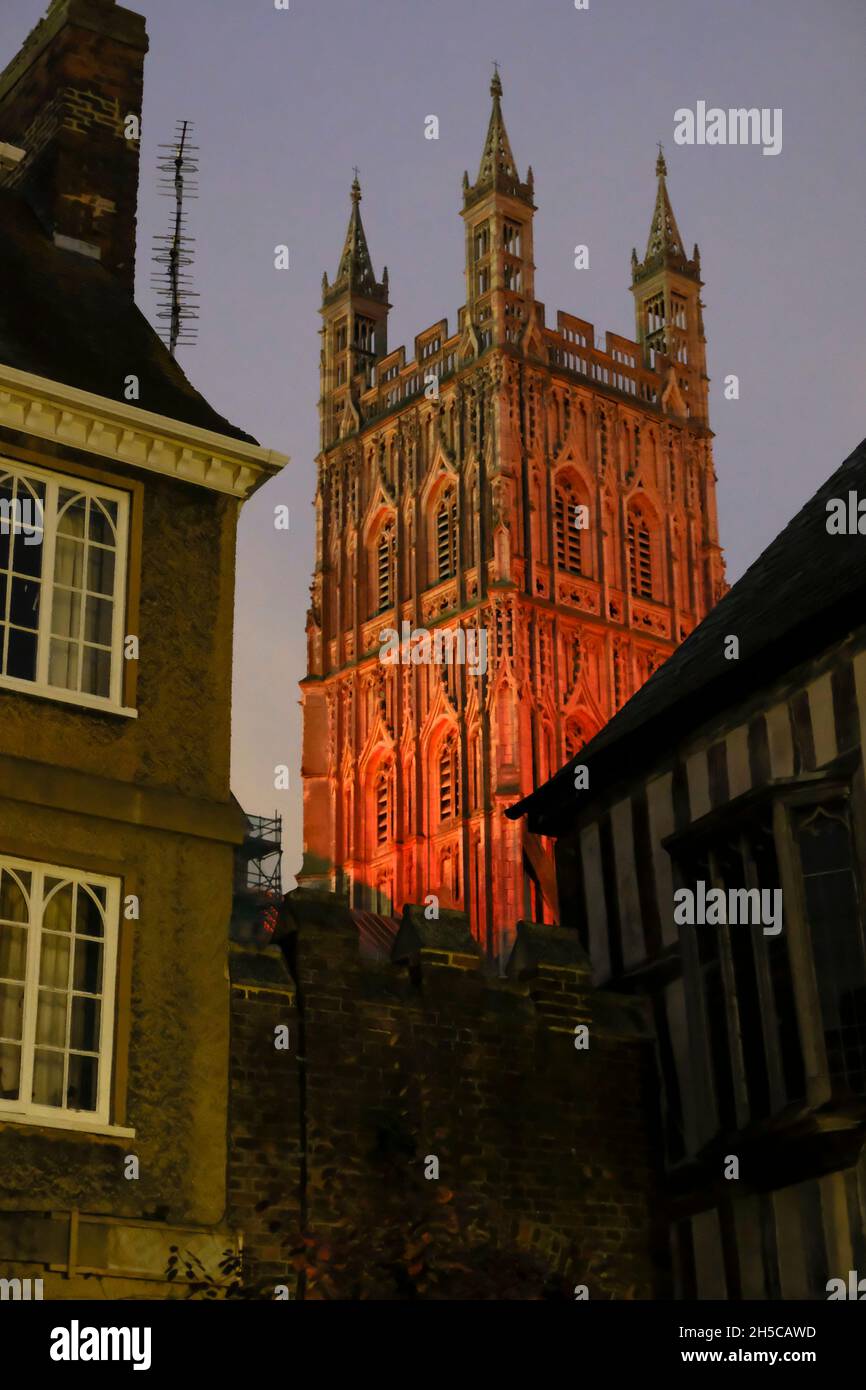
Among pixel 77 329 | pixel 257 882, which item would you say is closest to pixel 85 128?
pixel 77 329

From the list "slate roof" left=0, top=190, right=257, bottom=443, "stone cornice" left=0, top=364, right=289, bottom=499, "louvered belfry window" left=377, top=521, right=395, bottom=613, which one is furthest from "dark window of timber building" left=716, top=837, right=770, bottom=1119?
"louvered belfry window" left=377, top=521, right=395, bottom=613

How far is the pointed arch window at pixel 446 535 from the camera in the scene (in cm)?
8250

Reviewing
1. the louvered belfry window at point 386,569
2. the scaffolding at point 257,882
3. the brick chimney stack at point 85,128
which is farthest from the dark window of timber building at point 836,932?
the louvered belfry window at point 386,569

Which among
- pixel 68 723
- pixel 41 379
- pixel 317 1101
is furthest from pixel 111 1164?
pixel 41 379

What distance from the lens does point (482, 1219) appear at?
17.6m

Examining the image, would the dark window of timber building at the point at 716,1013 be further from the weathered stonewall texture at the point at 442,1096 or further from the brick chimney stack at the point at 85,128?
the brick chimney stack at the point at 85,128

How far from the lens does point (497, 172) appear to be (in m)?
85.1

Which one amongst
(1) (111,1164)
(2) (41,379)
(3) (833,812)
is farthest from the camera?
(3) (833,812)

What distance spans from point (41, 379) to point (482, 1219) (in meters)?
7.51

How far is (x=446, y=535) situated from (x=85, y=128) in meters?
63.7

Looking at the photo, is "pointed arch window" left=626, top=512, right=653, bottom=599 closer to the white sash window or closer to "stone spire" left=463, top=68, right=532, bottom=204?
"stone spire" left=463, top=68, right=532, bottom=204

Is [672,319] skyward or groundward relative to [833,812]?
skyward

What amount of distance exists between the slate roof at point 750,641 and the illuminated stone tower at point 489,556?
52.0 metres
